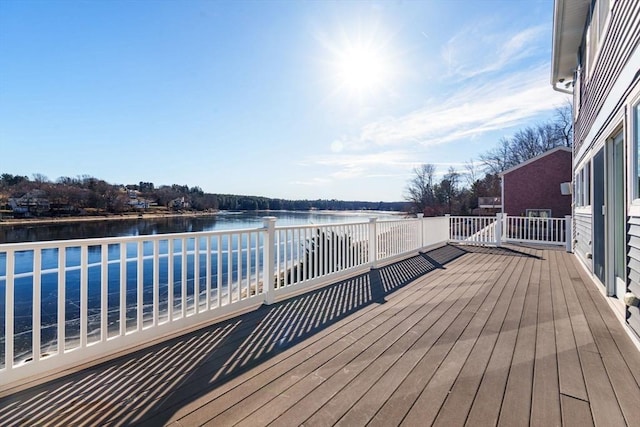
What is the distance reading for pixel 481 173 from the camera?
93.0 ft

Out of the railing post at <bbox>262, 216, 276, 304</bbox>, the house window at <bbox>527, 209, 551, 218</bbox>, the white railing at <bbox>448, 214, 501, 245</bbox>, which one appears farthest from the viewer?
the house window at <bbox>527, 209, 551, 218</bbox>

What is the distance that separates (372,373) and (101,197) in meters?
33.6

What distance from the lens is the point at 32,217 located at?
2467cm

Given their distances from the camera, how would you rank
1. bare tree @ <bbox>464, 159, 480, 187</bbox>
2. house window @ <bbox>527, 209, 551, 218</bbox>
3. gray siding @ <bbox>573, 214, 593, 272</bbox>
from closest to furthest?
1. gray siding @ <bbox>573, 214, 593, 272</bbox>
2. house window @ <bbox>527, 209, 551, 218</bbox>
3. bare tree @ <bbox>464, 159, 480, 187</bbox>

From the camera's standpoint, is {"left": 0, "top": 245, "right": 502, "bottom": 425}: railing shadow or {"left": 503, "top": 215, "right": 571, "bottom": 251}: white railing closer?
{"left": 0, "top": 245, "right": 502, "bottom": 425}: railing shadow

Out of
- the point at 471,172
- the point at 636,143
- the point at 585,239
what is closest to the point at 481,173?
the point at 471,172

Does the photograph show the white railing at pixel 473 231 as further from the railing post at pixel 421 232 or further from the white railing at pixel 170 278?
the railing post at pixel 421 232

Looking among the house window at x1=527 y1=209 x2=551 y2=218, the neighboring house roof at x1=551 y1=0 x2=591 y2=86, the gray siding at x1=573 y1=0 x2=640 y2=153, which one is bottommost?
the house window at x1=527 y1=209 x2=551 y2=218

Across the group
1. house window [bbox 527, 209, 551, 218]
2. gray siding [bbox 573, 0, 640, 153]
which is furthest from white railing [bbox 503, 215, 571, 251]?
house window [bbox 527, 209, 551, 218]

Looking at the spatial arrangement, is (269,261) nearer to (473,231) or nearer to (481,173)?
(473,231)

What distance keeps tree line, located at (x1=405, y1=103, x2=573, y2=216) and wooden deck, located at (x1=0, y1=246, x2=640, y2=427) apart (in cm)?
1890

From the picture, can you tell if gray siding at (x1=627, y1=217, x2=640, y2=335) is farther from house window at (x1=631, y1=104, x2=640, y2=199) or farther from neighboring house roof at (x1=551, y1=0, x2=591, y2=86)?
A: neighboring house roof at (x1=551, y1=0, x2=591, y2=86)

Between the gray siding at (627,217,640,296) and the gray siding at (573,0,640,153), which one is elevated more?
A: the gray siding at (573,0,640,153)

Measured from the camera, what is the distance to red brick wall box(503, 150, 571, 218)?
A: 13.5m
